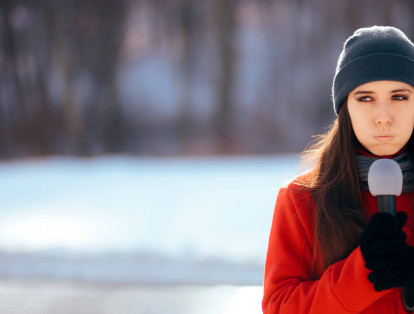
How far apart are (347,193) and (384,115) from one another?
0.67 feet

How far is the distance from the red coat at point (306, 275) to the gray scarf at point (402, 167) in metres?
0.03

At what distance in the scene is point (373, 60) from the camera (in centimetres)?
112

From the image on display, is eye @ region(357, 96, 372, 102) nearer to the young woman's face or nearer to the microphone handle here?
the young woman's face

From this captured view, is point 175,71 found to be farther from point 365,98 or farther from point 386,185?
point 386,185

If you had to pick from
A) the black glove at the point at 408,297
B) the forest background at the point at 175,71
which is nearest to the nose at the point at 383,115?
the black glove at the point at 408,297

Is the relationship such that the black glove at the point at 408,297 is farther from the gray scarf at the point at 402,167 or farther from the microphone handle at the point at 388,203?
the gray scarf at the point at 402,167

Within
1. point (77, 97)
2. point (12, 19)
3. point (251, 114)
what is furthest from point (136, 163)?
point (12, 19)

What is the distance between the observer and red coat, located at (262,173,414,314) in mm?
975

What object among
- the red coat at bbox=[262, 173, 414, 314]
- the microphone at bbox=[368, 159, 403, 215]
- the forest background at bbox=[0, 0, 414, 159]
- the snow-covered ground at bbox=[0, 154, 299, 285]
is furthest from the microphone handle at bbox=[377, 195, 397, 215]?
the forest background at bbox=[0, 0, 414, 159]

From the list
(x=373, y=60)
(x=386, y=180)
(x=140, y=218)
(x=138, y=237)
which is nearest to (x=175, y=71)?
(x=140, y=218)

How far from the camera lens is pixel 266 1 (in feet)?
22.5

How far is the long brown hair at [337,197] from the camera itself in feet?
3.61

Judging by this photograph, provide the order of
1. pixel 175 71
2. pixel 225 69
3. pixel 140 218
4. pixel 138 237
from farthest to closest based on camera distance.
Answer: pixel 175 71
pixel 225 69
pixel 140 218
pixel 138 237

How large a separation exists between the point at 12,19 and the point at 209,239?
4950 mm
